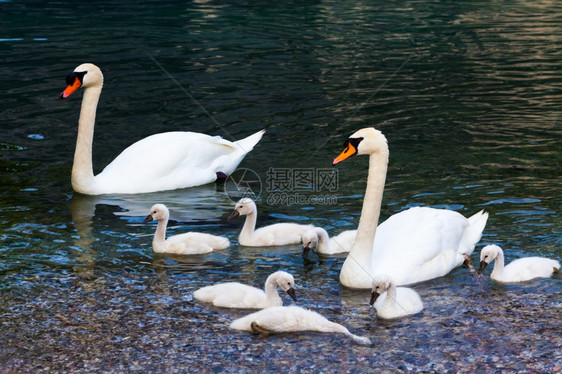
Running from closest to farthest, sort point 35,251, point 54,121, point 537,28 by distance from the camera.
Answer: point 35,251
point 54,121
point 537,28

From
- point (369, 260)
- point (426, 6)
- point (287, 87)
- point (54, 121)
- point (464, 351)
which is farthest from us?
point (426, 6)

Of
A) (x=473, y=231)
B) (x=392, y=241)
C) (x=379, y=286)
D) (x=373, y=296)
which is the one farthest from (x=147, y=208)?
(x=379, y=286)

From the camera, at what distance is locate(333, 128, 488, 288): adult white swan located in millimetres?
8992

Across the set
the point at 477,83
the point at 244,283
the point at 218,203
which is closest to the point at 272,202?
the point at 218,203

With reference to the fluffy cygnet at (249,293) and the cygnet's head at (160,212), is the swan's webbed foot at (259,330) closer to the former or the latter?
the fluffy cygnet at (249,293)

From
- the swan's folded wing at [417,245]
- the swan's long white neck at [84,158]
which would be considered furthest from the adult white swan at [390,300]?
the swan's long white neck at [84,158]

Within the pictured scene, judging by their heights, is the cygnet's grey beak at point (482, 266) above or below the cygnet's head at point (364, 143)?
below

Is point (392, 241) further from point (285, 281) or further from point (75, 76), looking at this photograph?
point (75, 76)

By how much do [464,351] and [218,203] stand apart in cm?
556

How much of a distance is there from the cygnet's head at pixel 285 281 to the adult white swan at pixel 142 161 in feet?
15.5

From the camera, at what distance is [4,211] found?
1168 centimetres

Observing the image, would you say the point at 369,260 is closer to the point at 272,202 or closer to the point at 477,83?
the point at 272,202

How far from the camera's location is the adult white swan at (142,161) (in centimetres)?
1253

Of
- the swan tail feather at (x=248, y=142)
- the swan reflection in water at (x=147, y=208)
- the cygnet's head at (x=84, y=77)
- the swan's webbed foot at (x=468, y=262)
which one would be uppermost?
the cygnet's head at (x=84, y=77)
